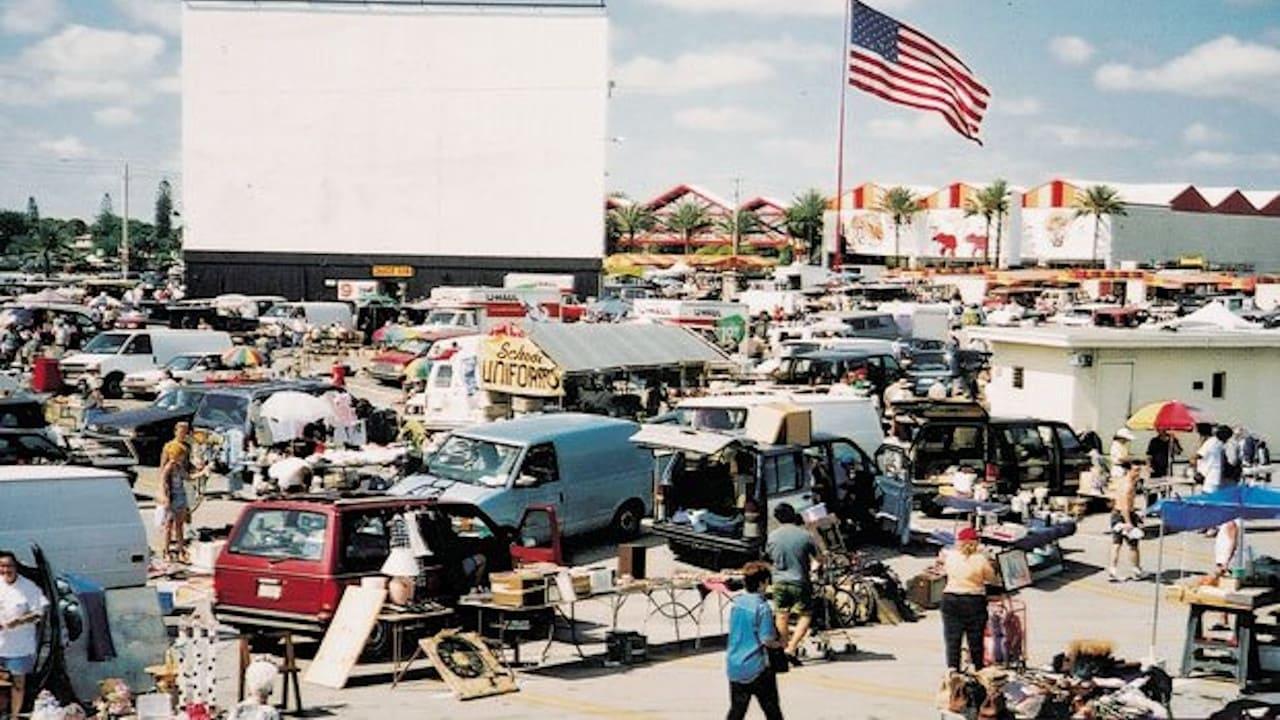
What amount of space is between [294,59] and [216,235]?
35.0 ft

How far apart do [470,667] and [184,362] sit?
24782 millimetres

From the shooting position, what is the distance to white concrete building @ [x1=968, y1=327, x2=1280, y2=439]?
90.9ft

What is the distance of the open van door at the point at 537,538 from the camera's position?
15.8m

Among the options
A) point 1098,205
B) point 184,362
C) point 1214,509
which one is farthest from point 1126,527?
point 1098,205

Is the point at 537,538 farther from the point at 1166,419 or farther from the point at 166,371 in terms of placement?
the point at 166,371

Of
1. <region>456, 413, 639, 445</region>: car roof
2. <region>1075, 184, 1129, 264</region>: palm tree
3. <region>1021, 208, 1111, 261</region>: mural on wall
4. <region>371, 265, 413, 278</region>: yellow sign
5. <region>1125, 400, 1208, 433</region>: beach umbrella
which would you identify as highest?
<region>1075, 184, 1129, 264</region>: palm tree

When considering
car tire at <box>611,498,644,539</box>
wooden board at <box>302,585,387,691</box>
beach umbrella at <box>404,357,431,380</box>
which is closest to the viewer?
wooden board at <box>302,585,387,691</box>

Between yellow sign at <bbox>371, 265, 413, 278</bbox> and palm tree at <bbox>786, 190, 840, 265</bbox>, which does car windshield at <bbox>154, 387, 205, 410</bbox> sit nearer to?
yellow sign at <bbox>371, 265, 413, 278</bbox>

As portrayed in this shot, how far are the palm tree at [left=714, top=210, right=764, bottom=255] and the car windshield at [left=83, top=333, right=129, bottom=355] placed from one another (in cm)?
9361

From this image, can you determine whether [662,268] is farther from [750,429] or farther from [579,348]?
[750,429]

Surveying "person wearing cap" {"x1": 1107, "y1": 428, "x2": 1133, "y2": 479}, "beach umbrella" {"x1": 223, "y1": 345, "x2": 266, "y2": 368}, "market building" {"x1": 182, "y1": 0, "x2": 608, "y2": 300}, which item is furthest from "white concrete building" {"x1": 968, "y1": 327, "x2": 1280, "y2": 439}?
"market building" {"x1": 182, "y1": 0, "x2": 608, "y2": 300}

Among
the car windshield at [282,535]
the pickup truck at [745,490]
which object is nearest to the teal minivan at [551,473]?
the pickup truck at [745,490]

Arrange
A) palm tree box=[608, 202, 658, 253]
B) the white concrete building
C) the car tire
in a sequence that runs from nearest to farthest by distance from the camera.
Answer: the car tire, the white concrete building, palm tree box=[608, 202, 658, 253]

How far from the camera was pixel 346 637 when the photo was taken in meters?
12.6
